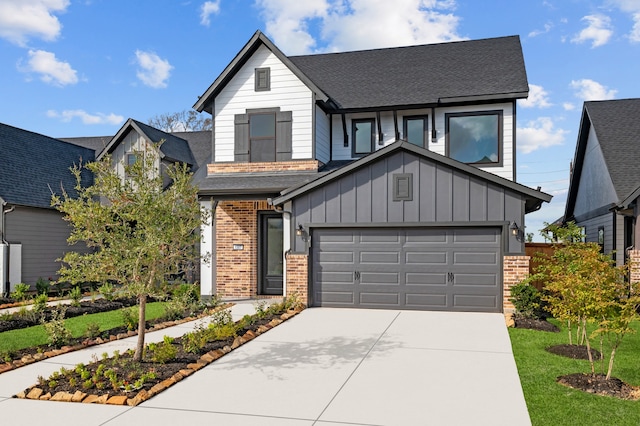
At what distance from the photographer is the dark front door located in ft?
54.8

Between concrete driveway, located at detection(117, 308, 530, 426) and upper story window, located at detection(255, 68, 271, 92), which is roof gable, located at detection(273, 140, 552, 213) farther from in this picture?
upper story window, located at detection(255, 68, 271, 92)

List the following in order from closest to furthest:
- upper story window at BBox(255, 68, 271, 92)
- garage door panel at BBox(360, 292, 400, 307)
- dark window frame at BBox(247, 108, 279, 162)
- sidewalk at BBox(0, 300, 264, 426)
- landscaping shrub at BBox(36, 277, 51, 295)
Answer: sidewalk at BBox(0, 300, 264, 426)
garage door panel at BBox(360, 292, 400, 307)
dark window frame at BBox(247, 108, 279, 162)
upper story window at BBox(255, 68, 271, 92)
landscaping shrub at BBox(36, 277, 51, 295)

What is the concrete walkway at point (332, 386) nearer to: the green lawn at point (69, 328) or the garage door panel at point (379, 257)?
the green lawn at point (69, 328)

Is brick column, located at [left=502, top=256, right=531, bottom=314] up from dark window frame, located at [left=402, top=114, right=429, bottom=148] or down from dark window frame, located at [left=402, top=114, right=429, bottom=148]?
down

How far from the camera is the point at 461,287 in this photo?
13336 millimetres

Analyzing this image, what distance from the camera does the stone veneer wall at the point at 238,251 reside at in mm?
16578

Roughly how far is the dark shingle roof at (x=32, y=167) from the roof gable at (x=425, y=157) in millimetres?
9174

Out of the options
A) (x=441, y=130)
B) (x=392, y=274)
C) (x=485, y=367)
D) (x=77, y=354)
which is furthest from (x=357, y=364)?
(x=441, y=130)

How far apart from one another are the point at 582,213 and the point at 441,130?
9355 mm

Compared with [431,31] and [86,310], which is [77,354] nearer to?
[86,310]

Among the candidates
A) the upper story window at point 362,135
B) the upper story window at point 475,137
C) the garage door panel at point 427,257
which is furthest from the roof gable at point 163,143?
the garage door panel at point 427,257

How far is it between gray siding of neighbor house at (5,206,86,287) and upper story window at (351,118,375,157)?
11375mm

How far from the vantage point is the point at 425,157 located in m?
13.4

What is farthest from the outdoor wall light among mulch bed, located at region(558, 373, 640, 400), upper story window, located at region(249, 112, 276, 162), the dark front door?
upper story window, located at region(249, 112, 276, 162)
